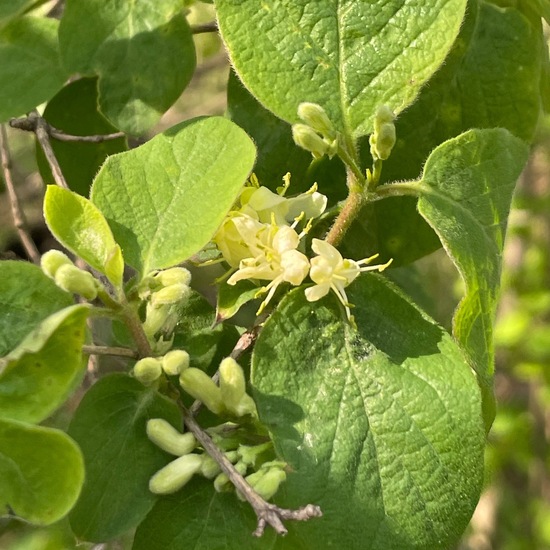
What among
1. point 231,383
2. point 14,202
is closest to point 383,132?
point 231,383

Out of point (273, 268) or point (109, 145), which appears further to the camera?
point (109, 145)

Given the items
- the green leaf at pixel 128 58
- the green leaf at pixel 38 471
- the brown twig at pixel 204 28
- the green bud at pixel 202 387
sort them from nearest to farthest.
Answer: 1. the green leaf at pixel 38 471
2. the green bud at pixel 202 387
3. the green leaf at pixel 128 58
4. the brown twig at pixel 204 28

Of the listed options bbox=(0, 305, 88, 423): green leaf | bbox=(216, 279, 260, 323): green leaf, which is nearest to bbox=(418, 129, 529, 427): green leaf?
bbox=(216, 279, 260, 323): green leaf

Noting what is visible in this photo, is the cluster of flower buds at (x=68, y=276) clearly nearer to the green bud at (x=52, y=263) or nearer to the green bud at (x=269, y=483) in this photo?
the green bud at (x=52, y=263)

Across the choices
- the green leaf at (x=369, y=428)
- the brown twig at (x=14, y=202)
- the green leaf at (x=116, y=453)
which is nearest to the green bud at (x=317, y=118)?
the green leaf at (x=369, y=428)

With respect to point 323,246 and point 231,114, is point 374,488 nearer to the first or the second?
point 323,246

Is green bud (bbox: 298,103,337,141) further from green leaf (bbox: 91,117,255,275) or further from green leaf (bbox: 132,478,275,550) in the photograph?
green leaf (bbox: 132,478,275,550)

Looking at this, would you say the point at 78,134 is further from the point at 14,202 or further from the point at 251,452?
the point at 251,452

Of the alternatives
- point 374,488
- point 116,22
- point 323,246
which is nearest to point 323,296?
point 323,246
